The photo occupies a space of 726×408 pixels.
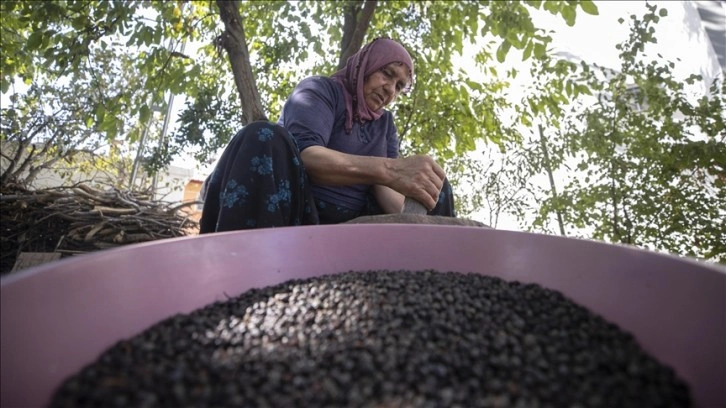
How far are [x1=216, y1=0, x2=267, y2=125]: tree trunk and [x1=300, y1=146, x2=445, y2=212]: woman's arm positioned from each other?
55.8 inches

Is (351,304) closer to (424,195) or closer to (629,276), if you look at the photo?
(629,276)

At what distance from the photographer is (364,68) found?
6.04 feet

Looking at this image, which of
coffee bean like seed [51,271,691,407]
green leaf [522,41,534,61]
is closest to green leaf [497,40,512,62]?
green leaf [522,41,534,61]

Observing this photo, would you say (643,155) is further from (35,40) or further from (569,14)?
(35,40)

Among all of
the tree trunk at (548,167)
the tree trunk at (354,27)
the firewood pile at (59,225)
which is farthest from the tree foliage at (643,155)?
the firewood pile at (59,225)

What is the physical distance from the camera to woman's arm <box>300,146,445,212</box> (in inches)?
53.3

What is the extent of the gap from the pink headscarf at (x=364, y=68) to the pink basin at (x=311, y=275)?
3.13ft

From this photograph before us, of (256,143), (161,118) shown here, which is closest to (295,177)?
(256,143)

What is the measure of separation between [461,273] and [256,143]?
0.73 m

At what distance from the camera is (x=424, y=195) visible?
1.37 meters

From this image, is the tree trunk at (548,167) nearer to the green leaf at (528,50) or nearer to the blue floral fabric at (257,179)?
the green leaf at (528,50)

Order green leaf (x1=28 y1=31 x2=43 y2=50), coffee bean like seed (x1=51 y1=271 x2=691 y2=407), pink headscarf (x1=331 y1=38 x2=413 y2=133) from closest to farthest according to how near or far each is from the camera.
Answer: coffee bean like seed (x1=51 y1=271 x2=691 y2=407) < pink headscarf (x1=331 y1=38 x2=413 y2=133) < green leaf (x1=28 y1=31 x2=43 y2=50)

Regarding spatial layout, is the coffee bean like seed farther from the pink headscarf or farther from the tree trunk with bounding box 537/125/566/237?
the tree trunk with bounding box 537/125/566/237

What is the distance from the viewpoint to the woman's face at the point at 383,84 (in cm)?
183
